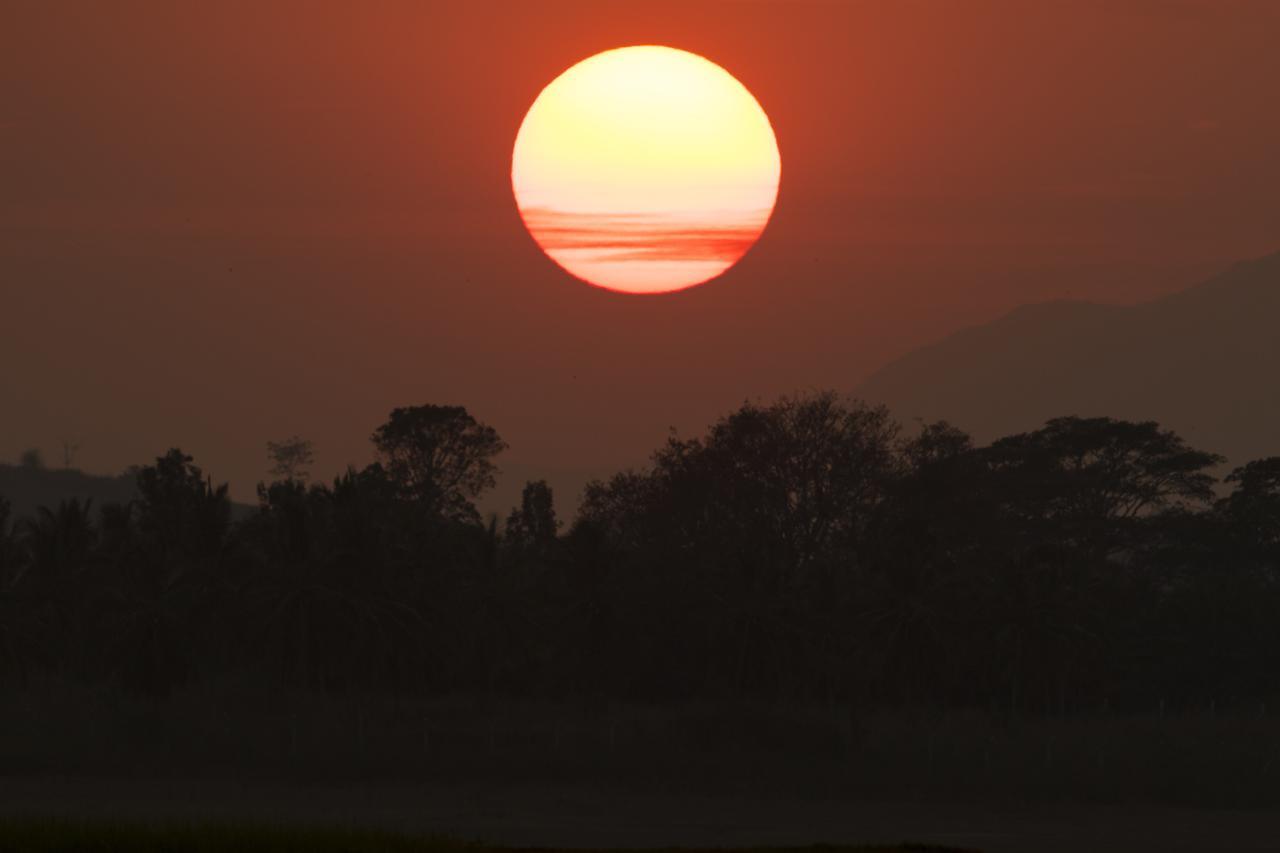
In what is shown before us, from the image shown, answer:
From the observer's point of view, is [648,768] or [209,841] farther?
[648,768]

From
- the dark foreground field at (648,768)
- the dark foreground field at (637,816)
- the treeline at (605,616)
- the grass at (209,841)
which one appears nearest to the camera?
the grass at (209,841)

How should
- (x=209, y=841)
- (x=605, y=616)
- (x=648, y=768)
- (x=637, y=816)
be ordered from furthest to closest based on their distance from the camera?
(x=605, y=616)
(x=648, y=768)
(x=637, y=816)
(x=209, y=841)

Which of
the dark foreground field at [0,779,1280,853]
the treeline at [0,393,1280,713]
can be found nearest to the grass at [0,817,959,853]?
the dark foreground field at [0,779,1280,853]

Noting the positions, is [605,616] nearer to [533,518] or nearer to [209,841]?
[533,518]

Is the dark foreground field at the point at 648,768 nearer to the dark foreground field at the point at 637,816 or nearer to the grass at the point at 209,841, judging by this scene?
the dark foreground field at the point at 637,816

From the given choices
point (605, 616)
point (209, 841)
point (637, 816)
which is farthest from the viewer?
point (605, 616)

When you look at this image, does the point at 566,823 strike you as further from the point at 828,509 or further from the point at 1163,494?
the point at 1163,494

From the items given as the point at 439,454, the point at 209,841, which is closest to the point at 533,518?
the point at 439,454

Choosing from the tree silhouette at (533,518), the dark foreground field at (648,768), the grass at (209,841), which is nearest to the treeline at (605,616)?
the dark foreground field at (648,768)

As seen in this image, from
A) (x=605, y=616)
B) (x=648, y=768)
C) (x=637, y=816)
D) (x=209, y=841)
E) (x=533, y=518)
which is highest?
(x=533, y=518)
